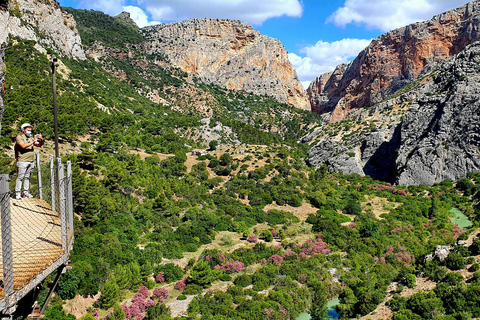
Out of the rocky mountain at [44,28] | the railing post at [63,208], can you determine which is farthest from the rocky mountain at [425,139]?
the rocky mountain at [44,28]

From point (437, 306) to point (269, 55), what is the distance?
123 metres

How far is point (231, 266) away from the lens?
2697 cm

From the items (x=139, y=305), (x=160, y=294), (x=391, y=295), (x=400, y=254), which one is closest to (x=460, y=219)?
(x=400, y=254)

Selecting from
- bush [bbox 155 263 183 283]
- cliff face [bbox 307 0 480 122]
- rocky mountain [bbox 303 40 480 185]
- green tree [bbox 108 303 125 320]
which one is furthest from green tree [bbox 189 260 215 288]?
cliff face [bbox 307 0 480 122]

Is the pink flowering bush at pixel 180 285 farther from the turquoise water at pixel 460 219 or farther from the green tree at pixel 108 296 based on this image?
the turquoise water at pixel 460 219

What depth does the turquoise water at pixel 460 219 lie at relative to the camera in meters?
36.5

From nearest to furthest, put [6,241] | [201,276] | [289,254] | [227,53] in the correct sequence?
[6,241] → [201,276] → [289,254] → [227,53]

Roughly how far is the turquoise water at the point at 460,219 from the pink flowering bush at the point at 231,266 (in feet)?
79.8

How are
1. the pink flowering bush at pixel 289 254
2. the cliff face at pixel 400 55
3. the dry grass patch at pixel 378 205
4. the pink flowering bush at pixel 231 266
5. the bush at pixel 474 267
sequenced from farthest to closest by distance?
the cliff face at pixel 400 55 → the dry grass patch at pixel 378 205 → the pink flowering bush at pixel 289 254 → the pink flowering bush at pixel 231 266 → the bush at pixel 474 267

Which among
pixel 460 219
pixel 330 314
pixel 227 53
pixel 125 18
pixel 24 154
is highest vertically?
pixel 125 18

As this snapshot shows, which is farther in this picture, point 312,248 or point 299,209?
point 299,209

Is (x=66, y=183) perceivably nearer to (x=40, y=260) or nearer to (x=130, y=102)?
(x=40, y=260)

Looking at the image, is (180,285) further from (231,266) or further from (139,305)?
(231,266)

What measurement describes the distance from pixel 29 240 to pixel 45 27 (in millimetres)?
77522
